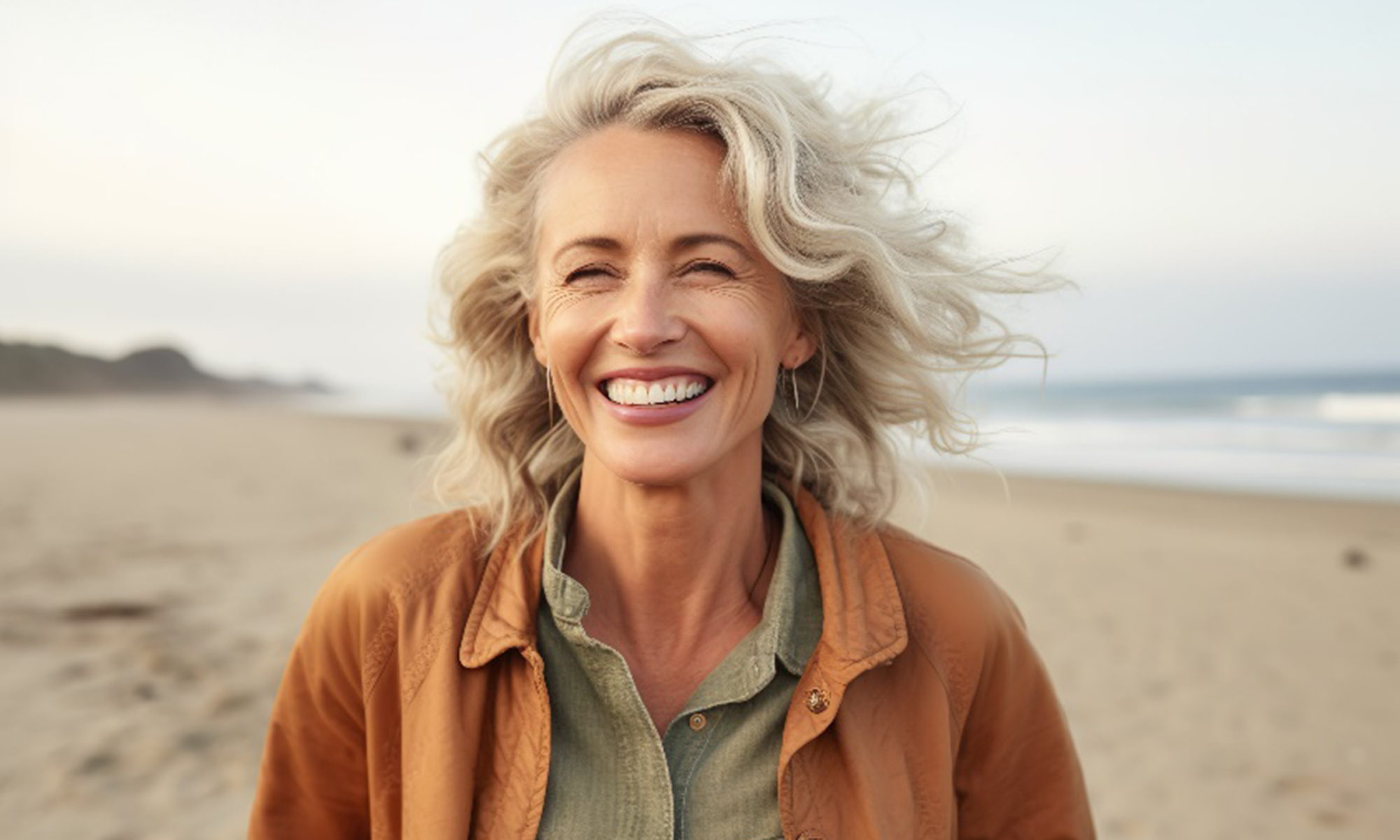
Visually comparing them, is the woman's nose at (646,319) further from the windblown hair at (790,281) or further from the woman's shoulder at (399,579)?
the woman's shoulder at (399,579)

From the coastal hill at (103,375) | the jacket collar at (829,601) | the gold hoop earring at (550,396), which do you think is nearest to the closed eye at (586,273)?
the gold hoop earring at (550,396)

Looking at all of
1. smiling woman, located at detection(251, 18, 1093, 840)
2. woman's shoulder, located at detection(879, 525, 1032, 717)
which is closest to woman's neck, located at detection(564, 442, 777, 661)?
smiling woman, located at detection(251, 18, 1093, 840)

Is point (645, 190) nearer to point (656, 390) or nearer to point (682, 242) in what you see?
point (682, 242)

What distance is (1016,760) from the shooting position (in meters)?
2.30

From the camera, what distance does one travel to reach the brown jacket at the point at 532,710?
199 centimetres

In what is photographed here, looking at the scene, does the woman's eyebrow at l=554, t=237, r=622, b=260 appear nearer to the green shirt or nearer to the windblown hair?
the windblown hair

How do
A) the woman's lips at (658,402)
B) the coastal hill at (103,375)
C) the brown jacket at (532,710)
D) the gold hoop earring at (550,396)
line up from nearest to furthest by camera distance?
the brown jacket at (532,710) → the woman's lips at (658,402) → the gold hoop earring at (550,396) → the coastal hill at (103,375)

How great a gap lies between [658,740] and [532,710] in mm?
245

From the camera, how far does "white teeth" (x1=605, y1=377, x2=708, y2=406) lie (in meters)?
2.08

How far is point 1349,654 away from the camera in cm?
683

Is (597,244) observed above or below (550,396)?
above

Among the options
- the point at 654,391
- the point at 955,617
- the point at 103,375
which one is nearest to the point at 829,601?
the point at 955,617

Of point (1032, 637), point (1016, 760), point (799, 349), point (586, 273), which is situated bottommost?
point (1032, 637)

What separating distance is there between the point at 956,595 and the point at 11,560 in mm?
7743
